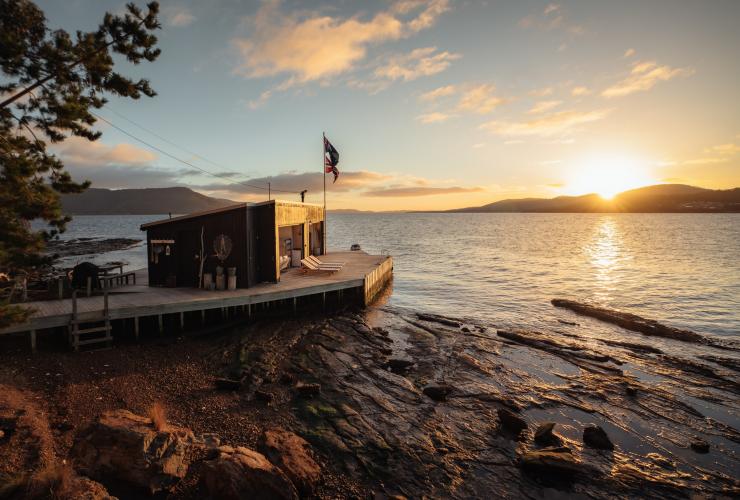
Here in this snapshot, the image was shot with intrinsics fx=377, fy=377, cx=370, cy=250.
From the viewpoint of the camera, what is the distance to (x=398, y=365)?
13891mm

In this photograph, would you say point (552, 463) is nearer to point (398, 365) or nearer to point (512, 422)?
point (512, 422)

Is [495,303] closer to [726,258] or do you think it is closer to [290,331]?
[290,331]

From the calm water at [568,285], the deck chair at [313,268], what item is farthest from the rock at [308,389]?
the calm water at [568,285]

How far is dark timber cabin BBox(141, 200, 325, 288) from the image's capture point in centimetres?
1756

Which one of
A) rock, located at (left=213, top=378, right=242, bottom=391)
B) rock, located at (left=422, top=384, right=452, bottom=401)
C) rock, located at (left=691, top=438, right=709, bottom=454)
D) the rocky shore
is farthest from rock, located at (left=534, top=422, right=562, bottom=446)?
rock, located at (left=213, top=378, right=242, bottom=391)

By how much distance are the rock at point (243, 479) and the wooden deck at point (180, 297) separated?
8544 mm

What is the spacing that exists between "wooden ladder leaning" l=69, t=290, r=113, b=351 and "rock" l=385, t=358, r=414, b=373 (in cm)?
986

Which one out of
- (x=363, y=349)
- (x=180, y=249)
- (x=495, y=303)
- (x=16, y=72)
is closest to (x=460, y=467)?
(x=363, y=349)

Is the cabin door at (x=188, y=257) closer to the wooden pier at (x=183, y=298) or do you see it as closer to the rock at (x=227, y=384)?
the wooden pier at (x=183, y=298)

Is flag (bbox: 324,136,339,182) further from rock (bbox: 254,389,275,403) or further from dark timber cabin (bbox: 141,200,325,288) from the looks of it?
rock (bbox: 254,389,275,403)

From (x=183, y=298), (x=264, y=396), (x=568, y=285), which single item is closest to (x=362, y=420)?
(x=264, y=396)

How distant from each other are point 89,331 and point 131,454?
8027mm

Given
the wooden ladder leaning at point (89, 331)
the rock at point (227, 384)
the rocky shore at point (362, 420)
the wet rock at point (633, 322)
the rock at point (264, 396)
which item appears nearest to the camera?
the rocky shore at point (362, 420)

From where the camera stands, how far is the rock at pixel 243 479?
630 centimetres
